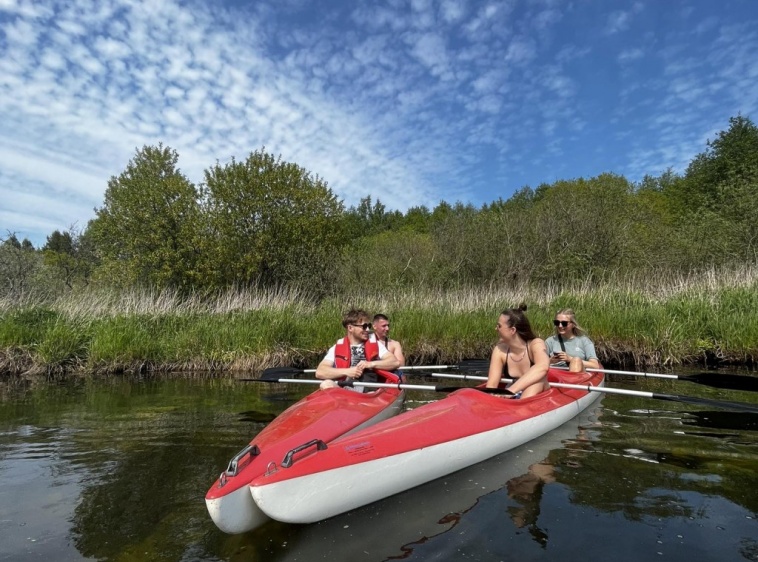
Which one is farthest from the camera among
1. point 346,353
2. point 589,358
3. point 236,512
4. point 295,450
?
point 589,358

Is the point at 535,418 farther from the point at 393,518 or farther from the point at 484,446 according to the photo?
the point at 393,518

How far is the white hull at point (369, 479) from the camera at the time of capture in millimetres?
2771

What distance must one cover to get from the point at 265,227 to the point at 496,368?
58.9ft

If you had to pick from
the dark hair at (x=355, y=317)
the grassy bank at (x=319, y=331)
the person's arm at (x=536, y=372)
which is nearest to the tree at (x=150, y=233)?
the grassy bank at (x=319, y=331)

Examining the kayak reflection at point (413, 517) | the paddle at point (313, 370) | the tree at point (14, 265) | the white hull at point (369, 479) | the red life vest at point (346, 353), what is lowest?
the kayak reflection at point (413, 517)

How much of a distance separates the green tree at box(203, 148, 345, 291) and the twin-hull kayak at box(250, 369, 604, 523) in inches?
705

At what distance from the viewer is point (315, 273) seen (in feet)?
72.6

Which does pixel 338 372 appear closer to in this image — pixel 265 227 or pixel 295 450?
pixel 295 450

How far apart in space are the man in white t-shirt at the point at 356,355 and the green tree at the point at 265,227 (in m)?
16.2

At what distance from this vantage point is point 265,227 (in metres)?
21.8

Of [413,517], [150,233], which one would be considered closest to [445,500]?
[413,517]

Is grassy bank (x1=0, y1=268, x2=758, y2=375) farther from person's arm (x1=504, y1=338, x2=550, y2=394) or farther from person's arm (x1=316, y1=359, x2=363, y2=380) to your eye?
person's arm (x1=504, y1=338, x2=550, y2=394)

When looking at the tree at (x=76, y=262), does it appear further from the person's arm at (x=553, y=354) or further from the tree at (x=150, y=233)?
the person's arm at (x=553, y=354)

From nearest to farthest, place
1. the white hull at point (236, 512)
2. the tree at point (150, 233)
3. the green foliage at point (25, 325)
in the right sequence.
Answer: the white hull at point (236, 512)
the green foliage at point (25, 325)
the tree at point (150, 233)
